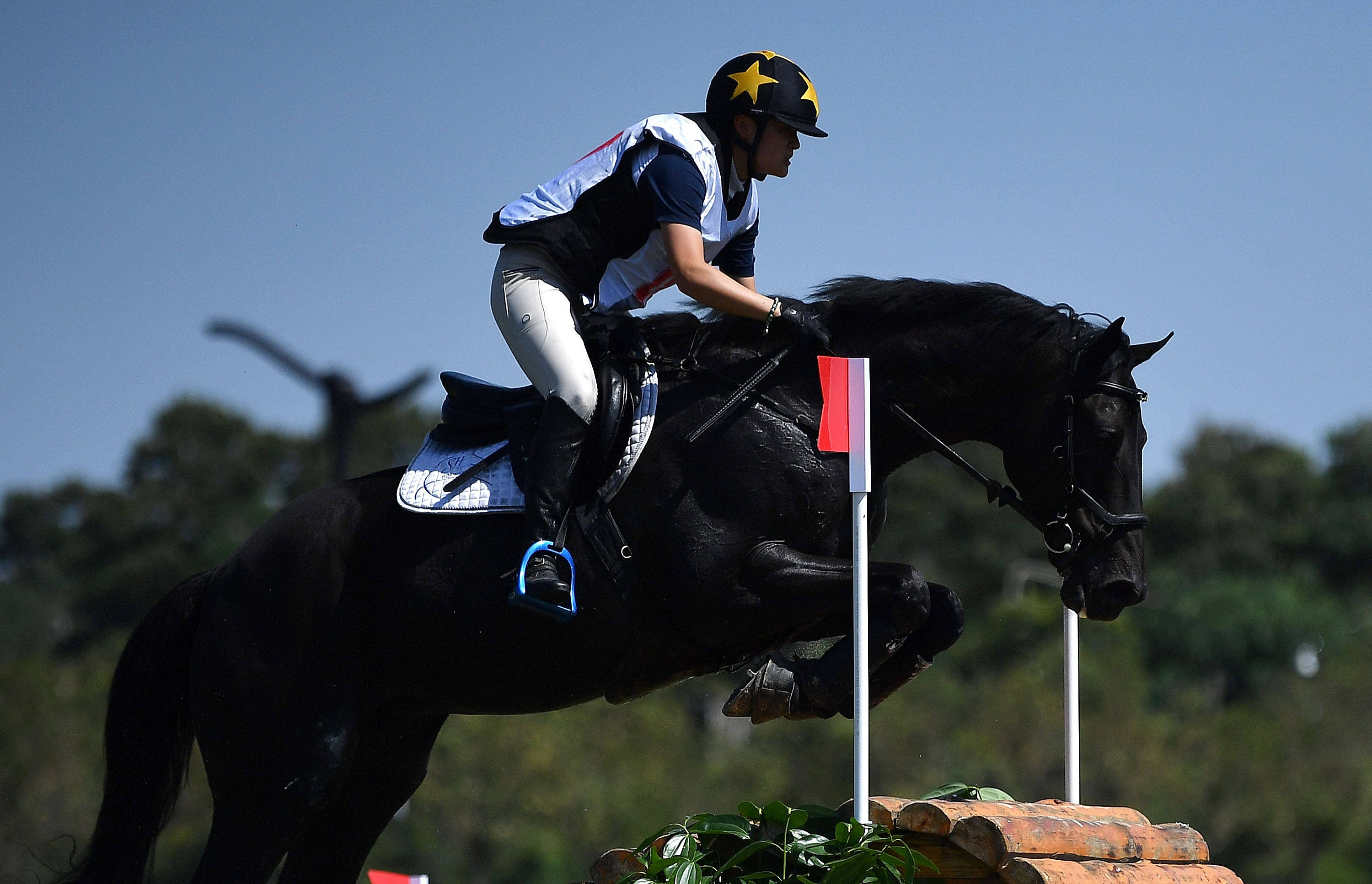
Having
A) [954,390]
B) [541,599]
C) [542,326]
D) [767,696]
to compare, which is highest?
[542,326]

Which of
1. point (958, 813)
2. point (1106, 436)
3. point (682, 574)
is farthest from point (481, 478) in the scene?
point (1106, 436)

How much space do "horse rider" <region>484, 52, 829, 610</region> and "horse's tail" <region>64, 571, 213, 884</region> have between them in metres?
1.43

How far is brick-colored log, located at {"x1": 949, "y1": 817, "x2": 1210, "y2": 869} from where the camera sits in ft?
12.0

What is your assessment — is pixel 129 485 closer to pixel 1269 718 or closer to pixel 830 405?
pixel 1269 718

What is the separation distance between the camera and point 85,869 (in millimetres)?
4797

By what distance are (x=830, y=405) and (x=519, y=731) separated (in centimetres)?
2915

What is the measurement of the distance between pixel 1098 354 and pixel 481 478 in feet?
6.13

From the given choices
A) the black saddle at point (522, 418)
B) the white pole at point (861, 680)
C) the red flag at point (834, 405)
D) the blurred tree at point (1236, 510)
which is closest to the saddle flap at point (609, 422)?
the black saddle at point (522, 418)

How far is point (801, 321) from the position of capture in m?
4.52

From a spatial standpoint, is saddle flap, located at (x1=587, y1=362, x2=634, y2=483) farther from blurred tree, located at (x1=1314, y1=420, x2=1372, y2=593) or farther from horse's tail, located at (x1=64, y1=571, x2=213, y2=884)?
blurred tree, located at (x1=1314, y1=420, x2=1372, y2=593)

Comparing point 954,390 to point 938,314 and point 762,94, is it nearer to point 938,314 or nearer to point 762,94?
point 938,314

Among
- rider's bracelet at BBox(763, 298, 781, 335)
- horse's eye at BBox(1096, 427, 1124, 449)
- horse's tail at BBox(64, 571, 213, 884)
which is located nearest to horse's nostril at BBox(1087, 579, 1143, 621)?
horse's eye at BBox(1096, 427, 1124, 449)

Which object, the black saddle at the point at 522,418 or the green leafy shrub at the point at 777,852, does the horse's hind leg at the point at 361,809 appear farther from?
the green leafy shrub at the point at 777,852

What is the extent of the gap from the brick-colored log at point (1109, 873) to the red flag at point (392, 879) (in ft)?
6.74
